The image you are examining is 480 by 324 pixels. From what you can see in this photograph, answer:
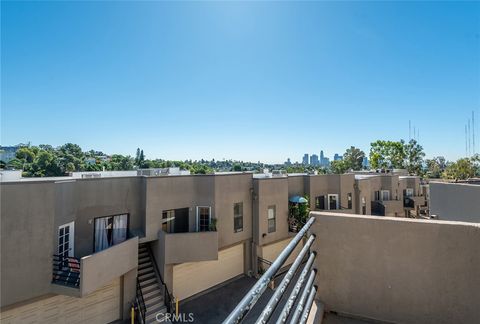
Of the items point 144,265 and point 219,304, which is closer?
point 144,265

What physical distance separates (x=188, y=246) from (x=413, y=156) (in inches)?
1954

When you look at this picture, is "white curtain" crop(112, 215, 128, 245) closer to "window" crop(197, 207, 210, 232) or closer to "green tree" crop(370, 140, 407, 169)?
"window" crop(197, 207, 210, 232)

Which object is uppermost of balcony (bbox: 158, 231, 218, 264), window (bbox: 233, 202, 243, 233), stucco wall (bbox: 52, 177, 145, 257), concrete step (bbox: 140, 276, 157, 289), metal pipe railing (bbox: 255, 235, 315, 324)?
metal pipe railing (bbox: 255, 235, 315, 324)

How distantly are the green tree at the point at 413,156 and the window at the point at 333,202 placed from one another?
34703 millimetres

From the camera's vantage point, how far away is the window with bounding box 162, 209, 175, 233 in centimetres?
1278

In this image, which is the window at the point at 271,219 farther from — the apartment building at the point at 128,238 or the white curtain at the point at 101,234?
the white curtain at the point at 101,234

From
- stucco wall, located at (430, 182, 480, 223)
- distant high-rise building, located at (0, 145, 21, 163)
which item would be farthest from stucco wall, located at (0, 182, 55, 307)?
distant high-rise building, located at (0, 145, 21, 163)

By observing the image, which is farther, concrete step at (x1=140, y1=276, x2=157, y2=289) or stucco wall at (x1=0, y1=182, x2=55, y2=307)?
concrete step at (x1=140, y1=276, x2=157, y2=289)

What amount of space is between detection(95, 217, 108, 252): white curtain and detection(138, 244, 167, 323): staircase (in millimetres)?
2600

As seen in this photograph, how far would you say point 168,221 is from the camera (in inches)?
510

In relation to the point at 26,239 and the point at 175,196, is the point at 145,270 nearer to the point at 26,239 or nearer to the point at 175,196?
the point at 175,196

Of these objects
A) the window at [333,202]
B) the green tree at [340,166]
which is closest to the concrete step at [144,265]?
the window at [333,202]

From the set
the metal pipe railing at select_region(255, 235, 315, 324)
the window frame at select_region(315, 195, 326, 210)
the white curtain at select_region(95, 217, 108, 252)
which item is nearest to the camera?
the metal pipe railing at select_region(255, 235, 315, 324)

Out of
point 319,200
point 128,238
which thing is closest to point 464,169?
point 319,200
